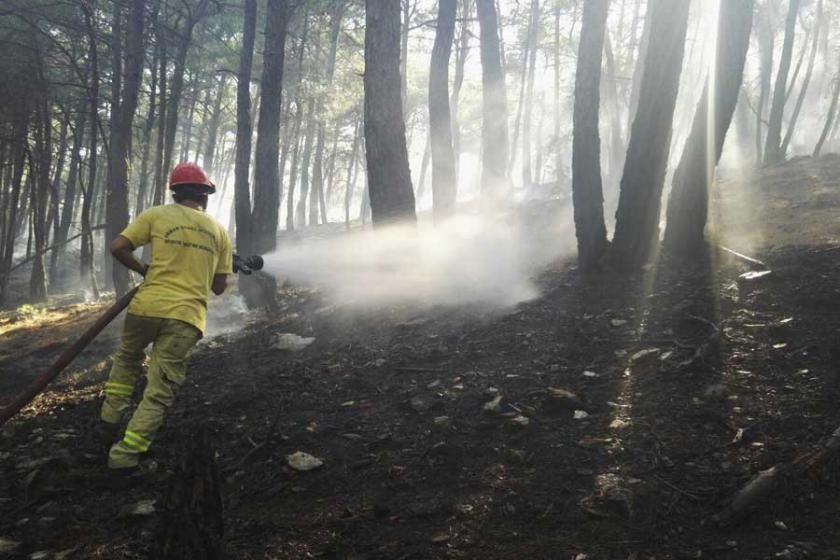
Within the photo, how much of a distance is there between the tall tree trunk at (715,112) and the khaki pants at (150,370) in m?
5.69

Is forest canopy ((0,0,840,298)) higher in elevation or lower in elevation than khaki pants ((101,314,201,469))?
higher

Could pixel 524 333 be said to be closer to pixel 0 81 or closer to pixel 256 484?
pixel 256 484

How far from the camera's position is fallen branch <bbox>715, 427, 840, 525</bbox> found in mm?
2646

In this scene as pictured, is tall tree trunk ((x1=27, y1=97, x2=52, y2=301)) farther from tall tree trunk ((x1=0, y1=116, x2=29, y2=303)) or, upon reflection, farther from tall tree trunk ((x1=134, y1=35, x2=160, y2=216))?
tall tree trunk ((x1=134, y1=35, x2=160, y2=216))

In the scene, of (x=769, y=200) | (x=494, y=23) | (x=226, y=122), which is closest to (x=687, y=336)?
(x=769, y=200)

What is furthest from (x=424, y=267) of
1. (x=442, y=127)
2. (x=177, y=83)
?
(x=177, y=83)

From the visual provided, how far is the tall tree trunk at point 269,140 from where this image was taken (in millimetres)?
9664

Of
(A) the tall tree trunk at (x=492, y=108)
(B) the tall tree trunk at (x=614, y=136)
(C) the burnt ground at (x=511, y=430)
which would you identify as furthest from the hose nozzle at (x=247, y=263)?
(B) the tall tree trunk at (x=614, y=136)

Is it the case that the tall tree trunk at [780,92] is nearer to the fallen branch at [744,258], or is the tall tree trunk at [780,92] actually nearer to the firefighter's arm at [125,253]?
the fallen branch at [744,258]

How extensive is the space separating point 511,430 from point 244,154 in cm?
856

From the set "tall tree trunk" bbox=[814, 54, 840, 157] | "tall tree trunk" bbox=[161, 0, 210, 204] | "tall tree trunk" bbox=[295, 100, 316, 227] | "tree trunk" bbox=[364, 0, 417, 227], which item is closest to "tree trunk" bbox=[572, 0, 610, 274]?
"tree trunk" bbox=[364, 0, 417, 227]

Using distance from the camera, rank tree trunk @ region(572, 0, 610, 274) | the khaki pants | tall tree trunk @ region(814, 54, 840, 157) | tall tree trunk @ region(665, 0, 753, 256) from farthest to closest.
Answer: tall tree trunk @ region(814, 54, 840, 157) < tree trunk @ region(572, 0, 610, 274) < tall tree trunk @ region(665, 0, 753, 256) < the khaki pants

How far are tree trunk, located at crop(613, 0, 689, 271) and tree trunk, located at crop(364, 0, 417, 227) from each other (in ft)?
10.7

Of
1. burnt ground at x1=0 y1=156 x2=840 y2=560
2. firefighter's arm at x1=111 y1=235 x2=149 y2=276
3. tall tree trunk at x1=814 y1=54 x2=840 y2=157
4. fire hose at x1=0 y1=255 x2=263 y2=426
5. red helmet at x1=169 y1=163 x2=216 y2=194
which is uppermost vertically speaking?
tall tree trunk at x1=814 y1=54 x2=840 y2=157
